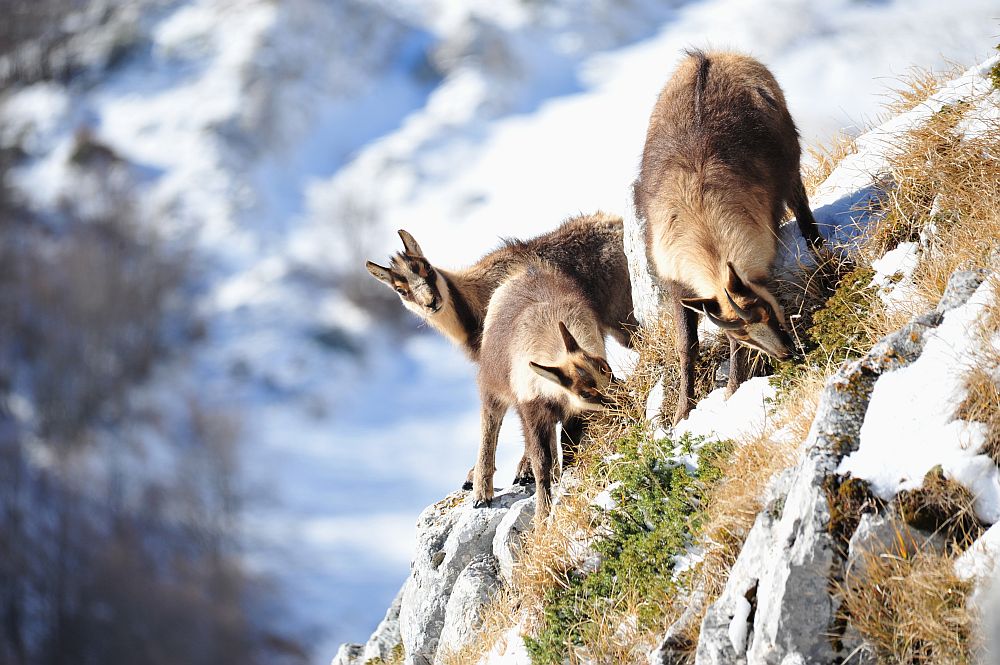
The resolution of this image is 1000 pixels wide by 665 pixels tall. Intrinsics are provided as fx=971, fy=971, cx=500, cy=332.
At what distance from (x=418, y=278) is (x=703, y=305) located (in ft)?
14.4

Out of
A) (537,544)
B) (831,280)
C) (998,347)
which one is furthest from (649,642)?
(831,280)

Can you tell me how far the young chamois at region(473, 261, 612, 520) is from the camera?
721cm

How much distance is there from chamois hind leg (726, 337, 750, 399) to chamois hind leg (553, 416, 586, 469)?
175cm

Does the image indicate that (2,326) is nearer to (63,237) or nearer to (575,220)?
(63,237)

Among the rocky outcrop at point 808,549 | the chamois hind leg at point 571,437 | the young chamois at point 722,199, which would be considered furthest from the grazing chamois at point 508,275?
the rocky outcrop at point 808,549

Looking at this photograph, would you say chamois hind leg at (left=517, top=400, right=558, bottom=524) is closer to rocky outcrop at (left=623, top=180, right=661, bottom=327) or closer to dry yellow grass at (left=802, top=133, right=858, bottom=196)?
rocky outcrop at (left=623, top=180, right=661, bottom=327)

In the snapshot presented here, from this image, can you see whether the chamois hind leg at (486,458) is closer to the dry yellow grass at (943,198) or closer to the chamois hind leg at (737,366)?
the chamois hind leg at (737,366)

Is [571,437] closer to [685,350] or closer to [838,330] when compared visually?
[685,350]

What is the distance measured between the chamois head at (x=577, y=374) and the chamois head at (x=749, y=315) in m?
1.50

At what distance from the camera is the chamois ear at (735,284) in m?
5.71

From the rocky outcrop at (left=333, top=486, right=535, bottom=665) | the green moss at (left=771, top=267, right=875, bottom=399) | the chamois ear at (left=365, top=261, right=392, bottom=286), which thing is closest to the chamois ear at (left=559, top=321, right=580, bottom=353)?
the rocky outcrop at (left=333, top=486, right=535, bottom=665)

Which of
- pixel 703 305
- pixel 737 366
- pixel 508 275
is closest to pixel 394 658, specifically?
pixel 508 275

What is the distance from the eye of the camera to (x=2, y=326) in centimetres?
7075

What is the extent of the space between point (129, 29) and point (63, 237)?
35.8 m
